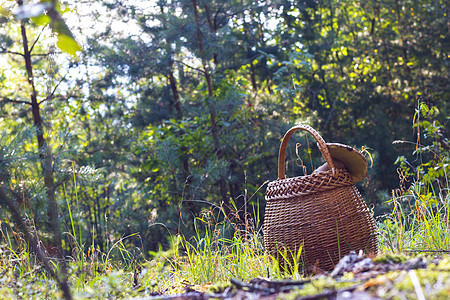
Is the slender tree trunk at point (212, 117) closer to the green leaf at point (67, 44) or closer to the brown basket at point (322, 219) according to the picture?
the brown basket at point (322, 219)

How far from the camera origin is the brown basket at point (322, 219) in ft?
6.70

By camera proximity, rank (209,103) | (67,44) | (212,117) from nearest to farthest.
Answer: (67,44) → (209,103) → (212,117)

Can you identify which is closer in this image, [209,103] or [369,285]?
[369,285]

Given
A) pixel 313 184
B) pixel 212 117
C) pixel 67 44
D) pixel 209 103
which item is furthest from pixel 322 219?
pixel 212 117

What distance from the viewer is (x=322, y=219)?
204cm

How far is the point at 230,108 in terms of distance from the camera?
614 cm

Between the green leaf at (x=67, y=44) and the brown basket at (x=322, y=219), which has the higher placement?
the green leaf at (x=67, y=44)

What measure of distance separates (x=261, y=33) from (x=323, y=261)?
273 inches

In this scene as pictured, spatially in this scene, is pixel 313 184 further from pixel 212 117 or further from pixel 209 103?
pixel 212 117

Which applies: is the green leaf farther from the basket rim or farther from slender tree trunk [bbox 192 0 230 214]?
slender tree trunk [bbox 192 0 230 214]

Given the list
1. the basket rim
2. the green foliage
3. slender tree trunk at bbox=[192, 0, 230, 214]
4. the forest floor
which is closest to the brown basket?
the basket rim

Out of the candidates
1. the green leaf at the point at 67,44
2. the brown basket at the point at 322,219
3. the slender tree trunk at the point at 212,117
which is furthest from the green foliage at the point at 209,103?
the green leaf at the point at 67,44

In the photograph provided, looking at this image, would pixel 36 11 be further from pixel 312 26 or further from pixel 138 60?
pixel 312 26

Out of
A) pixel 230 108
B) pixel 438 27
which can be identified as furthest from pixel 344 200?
pixel 438 27
